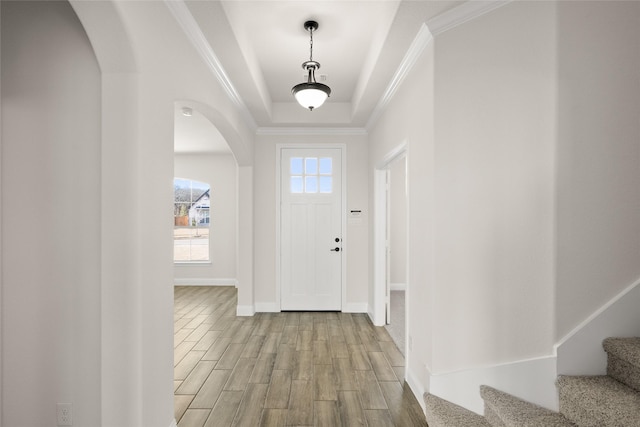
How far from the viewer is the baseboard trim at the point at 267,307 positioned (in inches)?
191

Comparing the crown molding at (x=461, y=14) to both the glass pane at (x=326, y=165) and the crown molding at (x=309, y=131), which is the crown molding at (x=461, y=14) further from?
the glass pane at (x=326, y=165)

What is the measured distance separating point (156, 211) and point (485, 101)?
81.3 inches

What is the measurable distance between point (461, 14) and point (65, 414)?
3.13 metres

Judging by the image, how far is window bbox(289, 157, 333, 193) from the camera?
→ 4.89 meters

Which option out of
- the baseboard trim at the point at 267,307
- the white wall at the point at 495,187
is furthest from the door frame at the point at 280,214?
the white wall at the point at 495,187

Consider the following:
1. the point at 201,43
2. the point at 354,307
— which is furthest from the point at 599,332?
the point at 354,307

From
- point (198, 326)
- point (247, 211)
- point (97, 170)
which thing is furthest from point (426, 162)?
point (198, 326)

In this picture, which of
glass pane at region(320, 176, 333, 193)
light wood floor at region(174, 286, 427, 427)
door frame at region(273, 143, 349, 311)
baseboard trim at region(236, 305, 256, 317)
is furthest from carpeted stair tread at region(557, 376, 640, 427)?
baseboard trim at region(236, 305, 256, 317)

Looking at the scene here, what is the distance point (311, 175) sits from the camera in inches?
193

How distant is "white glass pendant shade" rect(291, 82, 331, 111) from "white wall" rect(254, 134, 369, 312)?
193 cm

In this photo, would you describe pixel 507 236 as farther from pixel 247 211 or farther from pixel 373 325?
pixel 247 211

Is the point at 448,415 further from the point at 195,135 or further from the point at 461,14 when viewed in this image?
the point at 195,135

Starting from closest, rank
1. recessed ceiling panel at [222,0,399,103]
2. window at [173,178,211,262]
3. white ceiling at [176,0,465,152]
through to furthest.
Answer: white ceiling at [176,0,465,152] < recessed ceiling panel at [222,0,399,103] < window at [173,178,211,262]

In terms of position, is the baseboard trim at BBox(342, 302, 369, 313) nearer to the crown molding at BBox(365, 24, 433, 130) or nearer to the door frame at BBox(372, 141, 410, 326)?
the door frame at BBox(372, 141, 410, 326)
